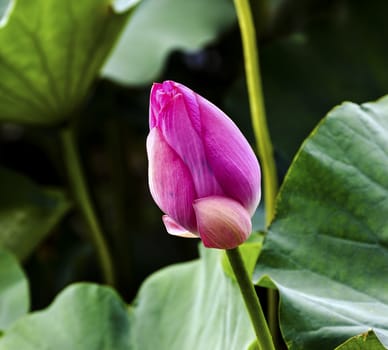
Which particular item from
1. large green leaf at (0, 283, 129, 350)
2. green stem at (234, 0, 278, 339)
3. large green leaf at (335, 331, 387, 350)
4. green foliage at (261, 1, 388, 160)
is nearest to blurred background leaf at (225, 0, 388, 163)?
green foliage at (261, 1, 388, 160)

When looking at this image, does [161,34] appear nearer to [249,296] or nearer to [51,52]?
[51,52]

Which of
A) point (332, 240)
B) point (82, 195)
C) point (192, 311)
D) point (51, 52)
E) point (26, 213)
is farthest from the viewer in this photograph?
point (26, 213)

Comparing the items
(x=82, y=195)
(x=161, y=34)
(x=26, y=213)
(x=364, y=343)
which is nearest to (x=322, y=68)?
(x=161, y=34)

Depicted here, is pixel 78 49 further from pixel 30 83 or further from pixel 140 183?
pixel 140 183

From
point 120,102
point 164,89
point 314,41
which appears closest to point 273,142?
point 314,41

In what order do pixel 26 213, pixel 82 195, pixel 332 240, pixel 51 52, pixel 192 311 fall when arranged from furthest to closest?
pixel 26 213, pixel 82 195, pixel 51 52, pixel 192 311, pixel 332 240

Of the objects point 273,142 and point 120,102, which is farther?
point 120,102

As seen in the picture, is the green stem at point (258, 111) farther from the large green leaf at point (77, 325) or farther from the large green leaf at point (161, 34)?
the large green leaf at point (161, 34)
